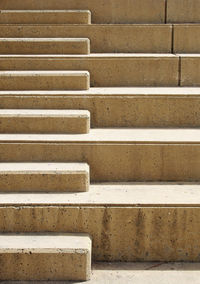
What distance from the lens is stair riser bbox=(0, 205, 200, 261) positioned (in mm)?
3010

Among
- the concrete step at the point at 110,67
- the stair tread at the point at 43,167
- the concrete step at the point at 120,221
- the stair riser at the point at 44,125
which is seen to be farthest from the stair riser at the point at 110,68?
the concrete step at the point at 120,221

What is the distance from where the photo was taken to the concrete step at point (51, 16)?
15.8ft

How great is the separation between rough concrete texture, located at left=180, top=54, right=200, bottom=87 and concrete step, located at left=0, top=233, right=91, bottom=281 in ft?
6.11

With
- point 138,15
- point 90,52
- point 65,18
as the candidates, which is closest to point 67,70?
point 90,52

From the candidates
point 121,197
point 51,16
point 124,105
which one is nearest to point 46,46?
point 51,16

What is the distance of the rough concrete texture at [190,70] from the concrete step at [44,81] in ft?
2.58

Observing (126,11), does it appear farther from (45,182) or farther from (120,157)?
(45,182)

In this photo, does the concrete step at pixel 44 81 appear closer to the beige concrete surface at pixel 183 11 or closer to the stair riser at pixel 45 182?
the stair riser at pixel 45 182

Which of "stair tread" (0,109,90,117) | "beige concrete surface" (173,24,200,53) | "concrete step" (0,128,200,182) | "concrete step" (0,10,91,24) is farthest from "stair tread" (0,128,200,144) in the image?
"concrete step" (0,10,91,24)

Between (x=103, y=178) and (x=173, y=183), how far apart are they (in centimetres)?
45

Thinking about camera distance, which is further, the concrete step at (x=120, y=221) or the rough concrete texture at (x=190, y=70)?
the rough concrete texture at (x=190, y=70)

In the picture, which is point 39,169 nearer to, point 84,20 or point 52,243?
point 52,243

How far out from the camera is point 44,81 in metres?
4.01

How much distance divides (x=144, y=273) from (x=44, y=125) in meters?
1.24
